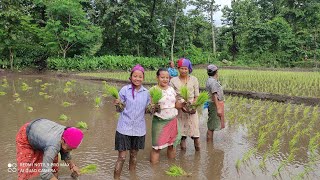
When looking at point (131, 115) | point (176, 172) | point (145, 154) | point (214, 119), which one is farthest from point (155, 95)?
point (214, 119)

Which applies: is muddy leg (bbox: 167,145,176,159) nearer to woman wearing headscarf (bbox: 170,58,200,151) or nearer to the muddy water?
the muddy water

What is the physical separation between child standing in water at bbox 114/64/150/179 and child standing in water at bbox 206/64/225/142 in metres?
1.82

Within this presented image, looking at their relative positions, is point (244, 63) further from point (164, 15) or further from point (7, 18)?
point (7, 18)

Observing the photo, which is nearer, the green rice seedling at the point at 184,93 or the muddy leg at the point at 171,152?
the green rice seedling at the point at 184,93

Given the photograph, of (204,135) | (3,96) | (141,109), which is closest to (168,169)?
(141,109)

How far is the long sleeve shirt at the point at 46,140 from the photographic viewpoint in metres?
2.73

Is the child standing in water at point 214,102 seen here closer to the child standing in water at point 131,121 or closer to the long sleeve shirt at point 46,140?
the child standing in water at point 131,121

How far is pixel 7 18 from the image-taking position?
855 inches

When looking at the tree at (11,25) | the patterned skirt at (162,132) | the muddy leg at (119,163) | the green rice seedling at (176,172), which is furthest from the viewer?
the tree at (11,25)

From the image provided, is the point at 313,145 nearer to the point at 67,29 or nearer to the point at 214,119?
the point at 214,119

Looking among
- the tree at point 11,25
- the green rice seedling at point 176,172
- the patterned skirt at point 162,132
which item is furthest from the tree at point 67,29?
the green rice seedling at point 176,172

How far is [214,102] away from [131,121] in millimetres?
2140

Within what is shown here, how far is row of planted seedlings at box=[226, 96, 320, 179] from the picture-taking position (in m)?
4.48

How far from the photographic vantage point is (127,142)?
3.82m
